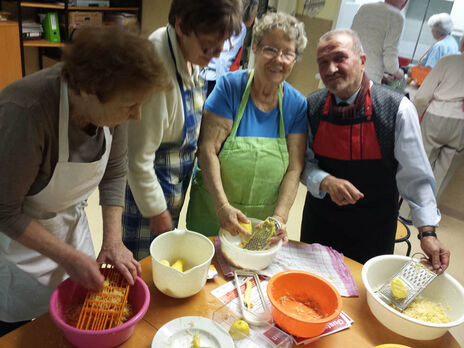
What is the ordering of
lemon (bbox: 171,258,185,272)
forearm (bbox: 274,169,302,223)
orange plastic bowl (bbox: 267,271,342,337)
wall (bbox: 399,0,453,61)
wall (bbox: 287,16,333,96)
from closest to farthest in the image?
orange plastic bowl (bbox: 267,271,342,337) < lemon (bbox: 171,258,185,272) < forearm (bbox: 274,169,302,223) < wall (bbox: 399,0,453,61) < wall (bbox: 287,16,333,96)

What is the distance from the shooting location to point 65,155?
3.25ft

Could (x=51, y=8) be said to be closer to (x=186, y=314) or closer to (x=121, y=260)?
(x=121, y=260)

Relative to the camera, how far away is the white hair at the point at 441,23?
346 cm

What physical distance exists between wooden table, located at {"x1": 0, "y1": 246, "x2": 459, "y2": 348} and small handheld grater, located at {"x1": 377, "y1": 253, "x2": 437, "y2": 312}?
0.08 metres

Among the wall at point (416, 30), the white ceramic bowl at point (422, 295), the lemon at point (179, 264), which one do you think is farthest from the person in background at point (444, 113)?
the lemon at point (179, 264)

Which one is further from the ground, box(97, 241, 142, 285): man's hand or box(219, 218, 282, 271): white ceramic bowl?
box(97, 241, 142, 285): man's hand

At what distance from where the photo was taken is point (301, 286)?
1228mm

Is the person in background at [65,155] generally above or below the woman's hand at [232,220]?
above

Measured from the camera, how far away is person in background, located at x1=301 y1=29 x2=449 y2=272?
1464 mm

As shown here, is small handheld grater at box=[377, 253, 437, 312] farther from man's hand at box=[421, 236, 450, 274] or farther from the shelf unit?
the shelf unit

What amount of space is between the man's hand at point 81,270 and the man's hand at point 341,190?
3.07ft

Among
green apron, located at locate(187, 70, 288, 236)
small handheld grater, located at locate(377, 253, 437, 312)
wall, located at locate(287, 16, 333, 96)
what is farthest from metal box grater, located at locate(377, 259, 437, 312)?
wall, located at locate(287, 16, 333, 96)

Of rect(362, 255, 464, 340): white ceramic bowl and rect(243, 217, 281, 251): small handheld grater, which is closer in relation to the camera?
rect(362, 255, 464, 340): white ceramic bowl

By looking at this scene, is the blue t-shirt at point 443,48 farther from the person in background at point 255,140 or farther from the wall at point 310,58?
the person in background at point 255,140
